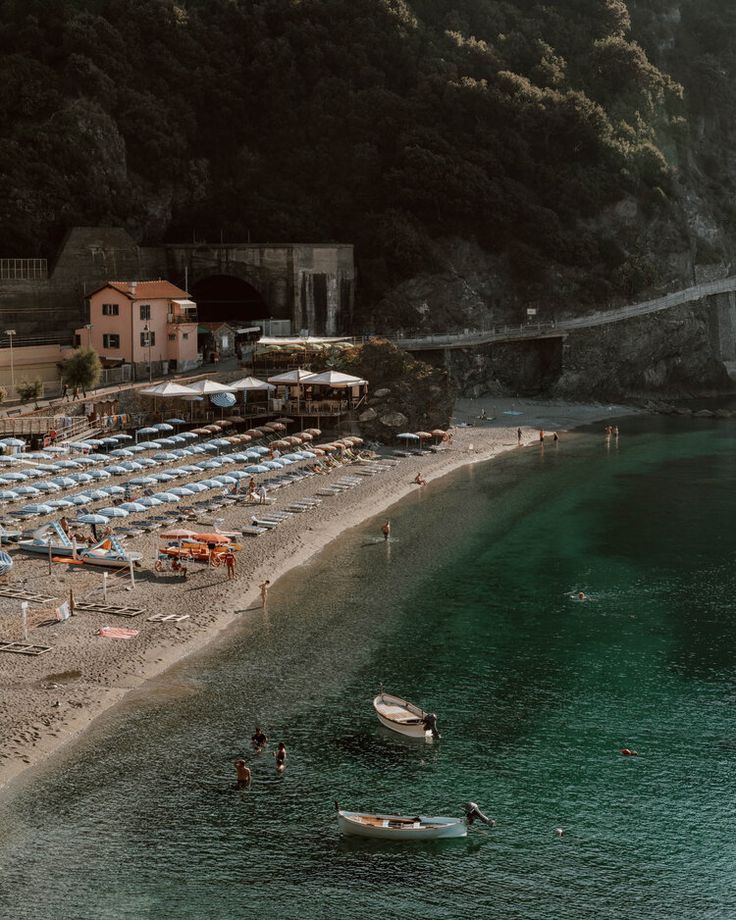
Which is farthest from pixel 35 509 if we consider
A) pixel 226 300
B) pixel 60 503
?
pixel 226 300

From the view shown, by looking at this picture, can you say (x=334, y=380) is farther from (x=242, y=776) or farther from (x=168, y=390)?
(x=242, y=776)

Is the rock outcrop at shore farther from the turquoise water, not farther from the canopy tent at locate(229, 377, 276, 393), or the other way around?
the turquoise water

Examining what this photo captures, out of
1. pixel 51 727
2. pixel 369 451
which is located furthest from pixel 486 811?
pixel 369 451

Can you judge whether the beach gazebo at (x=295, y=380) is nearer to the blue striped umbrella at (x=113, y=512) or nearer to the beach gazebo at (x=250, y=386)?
the beach gazebo at (x=250, y=386)

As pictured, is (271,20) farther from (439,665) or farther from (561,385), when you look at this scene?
(439,665)

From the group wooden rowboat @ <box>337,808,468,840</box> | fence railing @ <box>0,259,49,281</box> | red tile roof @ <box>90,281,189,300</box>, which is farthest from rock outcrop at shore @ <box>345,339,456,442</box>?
wooden rowboat @ <box>337,808,468,840</box>

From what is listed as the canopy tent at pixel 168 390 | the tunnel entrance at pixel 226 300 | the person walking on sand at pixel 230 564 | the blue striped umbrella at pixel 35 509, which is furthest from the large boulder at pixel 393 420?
the person walking on sand at pixel 230 564
